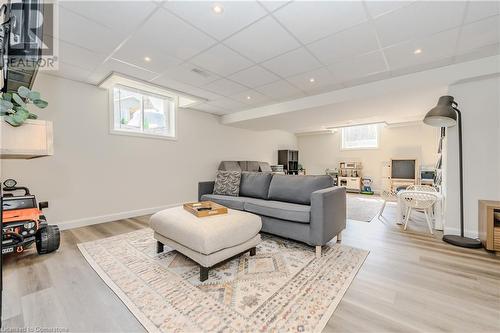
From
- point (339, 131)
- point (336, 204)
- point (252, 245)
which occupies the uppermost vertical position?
point (339, 131)

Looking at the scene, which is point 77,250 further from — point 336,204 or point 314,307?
point 336,204

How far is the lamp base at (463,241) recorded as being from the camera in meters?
2.59

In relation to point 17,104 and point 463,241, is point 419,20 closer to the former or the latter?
point 463,241

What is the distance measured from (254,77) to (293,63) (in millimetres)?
700

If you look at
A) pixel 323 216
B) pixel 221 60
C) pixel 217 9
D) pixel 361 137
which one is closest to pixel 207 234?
pixel 323 216

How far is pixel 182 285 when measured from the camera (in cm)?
181

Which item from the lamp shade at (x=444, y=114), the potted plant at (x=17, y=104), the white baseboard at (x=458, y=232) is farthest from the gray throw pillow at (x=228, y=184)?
the white baseboard at (x=458, y=232)

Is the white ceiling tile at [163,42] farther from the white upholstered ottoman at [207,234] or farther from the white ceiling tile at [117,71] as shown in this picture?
the white upholstered ottoman at [207,234]

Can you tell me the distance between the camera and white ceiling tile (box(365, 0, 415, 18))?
71.0 inches

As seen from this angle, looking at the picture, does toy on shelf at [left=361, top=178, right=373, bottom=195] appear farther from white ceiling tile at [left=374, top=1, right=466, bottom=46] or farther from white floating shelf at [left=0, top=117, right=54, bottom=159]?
white floating shelf at [left=0, top=117, right=54, bottom=159]

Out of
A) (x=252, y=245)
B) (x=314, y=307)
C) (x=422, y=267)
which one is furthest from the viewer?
(x=252, y=245)

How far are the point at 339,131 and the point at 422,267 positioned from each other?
6714 mm

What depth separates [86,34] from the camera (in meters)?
2.24

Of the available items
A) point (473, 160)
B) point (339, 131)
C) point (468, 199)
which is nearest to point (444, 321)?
point (468, 199)
